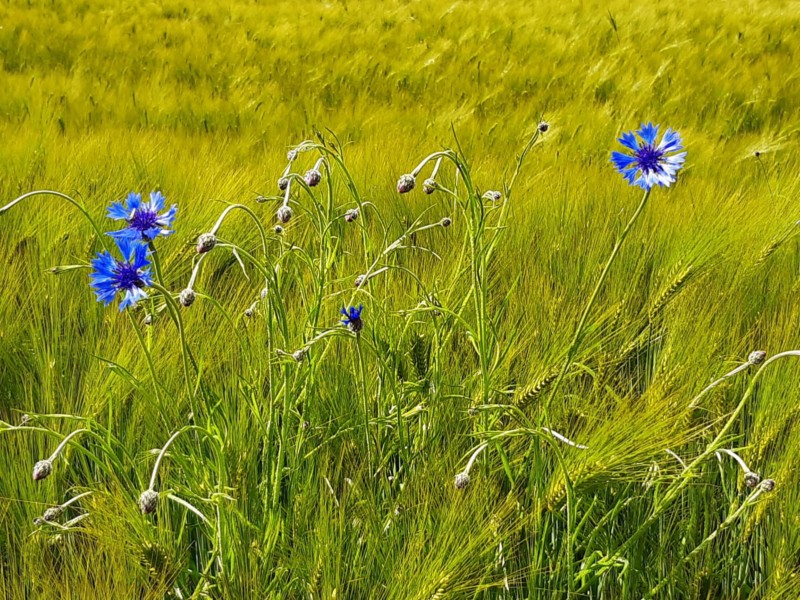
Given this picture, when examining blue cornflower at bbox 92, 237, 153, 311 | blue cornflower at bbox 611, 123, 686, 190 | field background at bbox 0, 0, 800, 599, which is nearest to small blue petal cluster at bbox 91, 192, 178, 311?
blue cornflower at bbox 92, 237, 153, 311

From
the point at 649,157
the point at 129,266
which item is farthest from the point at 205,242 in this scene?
the point at 649,157

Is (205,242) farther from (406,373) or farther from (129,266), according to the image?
(406,373)

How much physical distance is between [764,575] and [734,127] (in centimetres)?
240

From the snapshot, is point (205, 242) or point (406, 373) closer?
point (205, 242)

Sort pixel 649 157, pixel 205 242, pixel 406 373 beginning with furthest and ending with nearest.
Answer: pixel 406 373 → pixel 649 157 → pixel 205 242

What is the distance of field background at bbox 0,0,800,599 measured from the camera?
0.83m

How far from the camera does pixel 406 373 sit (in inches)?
43.7

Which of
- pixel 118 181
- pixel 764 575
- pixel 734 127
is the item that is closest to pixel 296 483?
pixel 764 575

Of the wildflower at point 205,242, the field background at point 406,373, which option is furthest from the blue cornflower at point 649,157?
the wildflower at point 205,242

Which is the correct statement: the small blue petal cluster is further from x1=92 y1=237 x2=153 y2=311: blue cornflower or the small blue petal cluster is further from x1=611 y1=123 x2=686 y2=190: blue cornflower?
x1=611 y1=123 x2=686 y2=190: blue cornflower

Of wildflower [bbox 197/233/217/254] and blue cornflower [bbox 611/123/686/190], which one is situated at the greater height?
blue cornflower [bbox 611/123/686/190]

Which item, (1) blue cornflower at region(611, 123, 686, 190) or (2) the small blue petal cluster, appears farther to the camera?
(1) blue cornflower at region(611, 123, 686, 190)

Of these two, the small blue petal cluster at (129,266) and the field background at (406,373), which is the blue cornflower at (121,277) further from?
the field background at (406,373)

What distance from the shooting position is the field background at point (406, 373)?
0.83m
